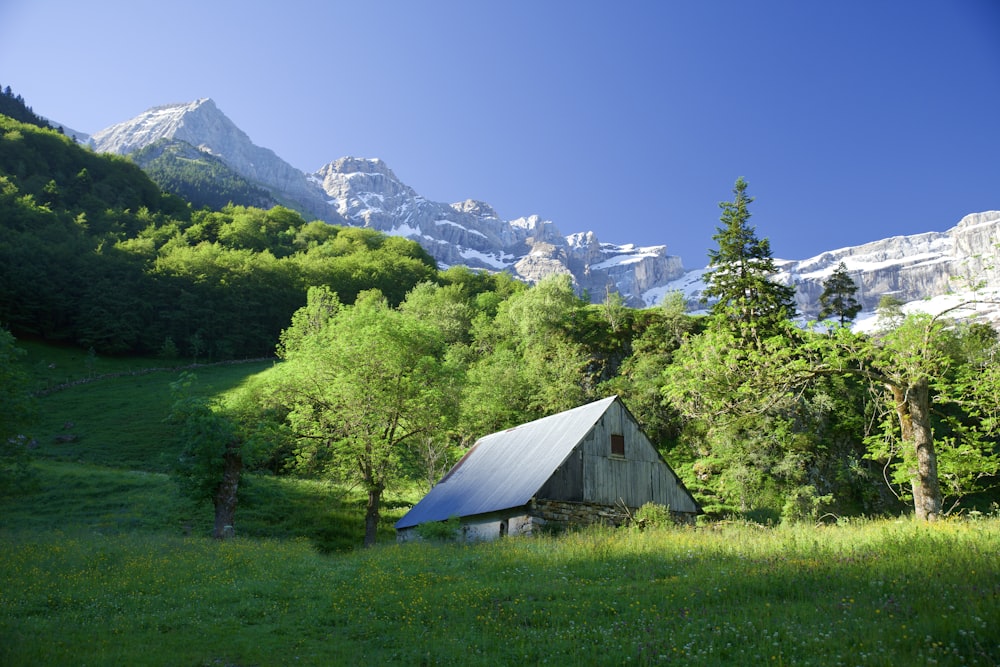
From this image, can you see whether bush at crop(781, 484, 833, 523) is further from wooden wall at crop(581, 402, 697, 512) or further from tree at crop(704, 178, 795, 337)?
tree at crop(704, 178, 795, 337)

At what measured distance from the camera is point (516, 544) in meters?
20.5

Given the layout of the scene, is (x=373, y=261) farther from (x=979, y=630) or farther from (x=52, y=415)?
(x=979, y=630)

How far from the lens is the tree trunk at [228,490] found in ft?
98.8

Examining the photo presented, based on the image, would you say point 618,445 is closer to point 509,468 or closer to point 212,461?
point 509,468

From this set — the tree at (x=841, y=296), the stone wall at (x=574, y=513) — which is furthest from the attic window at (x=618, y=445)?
the tree at (x=841, y=296)

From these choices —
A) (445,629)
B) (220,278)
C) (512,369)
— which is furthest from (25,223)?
(445,629)

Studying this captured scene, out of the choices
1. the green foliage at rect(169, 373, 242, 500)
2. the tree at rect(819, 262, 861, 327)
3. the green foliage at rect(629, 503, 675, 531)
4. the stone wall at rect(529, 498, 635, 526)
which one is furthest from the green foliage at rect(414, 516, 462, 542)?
the tree at rect(819, 262, 861, 327)

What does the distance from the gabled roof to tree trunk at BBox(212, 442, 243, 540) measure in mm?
8652

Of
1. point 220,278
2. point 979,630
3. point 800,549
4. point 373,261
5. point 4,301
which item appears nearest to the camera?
point 979,630

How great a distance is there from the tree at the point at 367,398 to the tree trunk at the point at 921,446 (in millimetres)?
23582

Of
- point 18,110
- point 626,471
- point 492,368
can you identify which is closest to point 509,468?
point 626,471

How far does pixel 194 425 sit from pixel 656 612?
26.5 metres

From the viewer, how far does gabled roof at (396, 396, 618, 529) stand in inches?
1062

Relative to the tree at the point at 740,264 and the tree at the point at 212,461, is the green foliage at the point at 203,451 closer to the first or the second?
the tree at the point at 212,461
